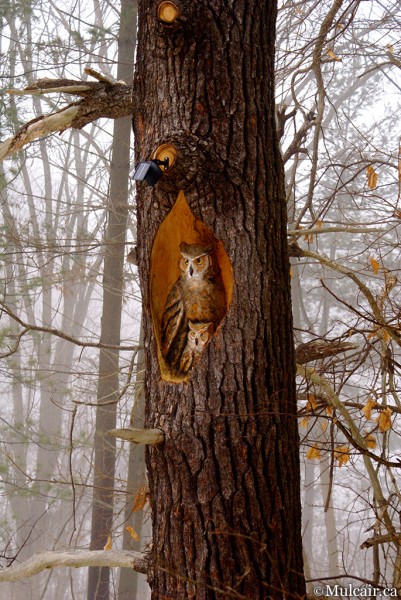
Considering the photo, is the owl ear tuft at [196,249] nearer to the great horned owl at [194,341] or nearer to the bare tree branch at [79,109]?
the great horned owl at [194,341]

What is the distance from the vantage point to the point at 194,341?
2.00 metres

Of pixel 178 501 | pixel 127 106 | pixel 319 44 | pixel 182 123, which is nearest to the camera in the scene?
pixel 178 501

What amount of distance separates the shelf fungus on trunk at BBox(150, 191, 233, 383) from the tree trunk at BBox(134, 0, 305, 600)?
0.04 ft

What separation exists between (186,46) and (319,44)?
5.58 feet

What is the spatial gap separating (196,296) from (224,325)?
15cm

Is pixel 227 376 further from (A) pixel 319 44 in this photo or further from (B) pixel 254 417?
(A) pixel 319 44

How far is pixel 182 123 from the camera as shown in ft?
6.53

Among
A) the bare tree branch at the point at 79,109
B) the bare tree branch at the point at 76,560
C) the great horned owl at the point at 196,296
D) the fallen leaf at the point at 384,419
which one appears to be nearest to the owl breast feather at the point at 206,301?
the great horned owl at the point at 196,296

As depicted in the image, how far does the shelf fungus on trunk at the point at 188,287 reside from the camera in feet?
6.53

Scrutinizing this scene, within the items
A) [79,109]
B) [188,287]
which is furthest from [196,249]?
[79,109]

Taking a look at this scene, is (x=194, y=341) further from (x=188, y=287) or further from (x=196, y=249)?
(x=196, y=249)

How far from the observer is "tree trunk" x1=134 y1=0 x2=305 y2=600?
5.96ft

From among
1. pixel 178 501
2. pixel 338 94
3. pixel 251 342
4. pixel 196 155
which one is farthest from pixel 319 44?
pixel 338 94

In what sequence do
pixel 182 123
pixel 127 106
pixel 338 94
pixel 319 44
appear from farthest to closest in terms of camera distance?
pixel 338 94, pixel 319 44, pixel 127 106, pixel 182 123
